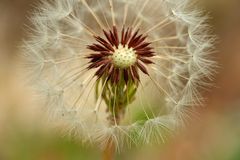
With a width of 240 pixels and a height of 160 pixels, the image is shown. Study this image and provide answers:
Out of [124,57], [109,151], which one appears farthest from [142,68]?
[109,151]

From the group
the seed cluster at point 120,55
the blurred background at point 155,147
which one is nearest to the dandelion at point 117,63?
the seed cluster at point 120,55

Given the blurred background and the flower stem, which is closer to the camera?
the flower stem

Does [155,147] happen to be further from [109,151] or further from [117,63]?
[117,63]

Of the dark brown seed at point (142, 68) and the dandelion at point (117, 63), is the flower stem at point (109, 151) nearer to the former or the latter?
the dandelion at point (117, 63)

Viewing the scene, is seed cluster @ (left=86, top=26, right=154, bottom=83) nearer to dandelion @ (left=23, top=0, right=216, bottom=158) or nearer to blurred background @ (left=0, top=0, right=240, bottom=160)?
dandelion @ (left=23, top=0, right=216, bottom=158)

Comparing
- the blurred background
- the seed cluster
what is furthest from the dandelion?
the blurred background

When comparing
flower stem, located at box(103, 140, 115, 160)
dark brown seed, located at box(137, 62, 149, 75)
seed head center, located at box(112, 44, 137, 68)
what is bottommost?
flower stem, located at box(103, 140, 115, 160)

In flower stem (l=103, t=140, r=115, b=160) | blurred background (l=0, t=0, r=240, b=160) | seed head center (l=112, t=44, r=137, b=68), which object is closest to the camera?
seed head center (l=112, t=44, r=137, b=68)
